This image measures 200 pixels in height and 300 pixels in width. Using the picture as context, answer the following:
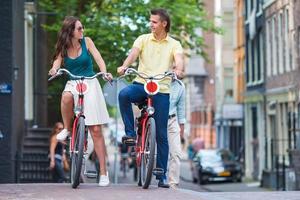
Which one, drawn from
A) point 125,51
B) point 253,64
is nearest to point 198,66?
point 253,64

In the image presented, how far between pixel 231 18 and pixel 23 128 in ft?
125

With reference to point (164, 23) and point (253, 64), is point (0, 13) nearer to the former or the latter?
point (164, 23)

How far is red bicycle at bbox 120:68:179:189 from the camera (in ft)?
36.0

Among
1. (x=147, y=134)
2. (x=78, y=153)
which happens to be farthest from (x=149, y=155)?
(x=78, y=153)

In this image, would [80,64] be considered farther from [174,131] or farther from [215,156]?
[215,156]

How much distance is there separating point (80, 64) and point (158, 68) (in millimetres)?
909

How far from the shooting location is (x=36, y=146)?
84.8ft

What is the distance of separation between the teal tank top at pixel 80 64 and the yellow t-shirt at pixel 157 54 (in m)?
0.58

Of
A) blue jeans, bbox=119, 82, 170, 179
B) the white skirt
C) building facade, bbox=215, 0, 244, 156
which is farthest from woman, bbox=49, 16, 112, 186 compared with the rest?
building facade, bbox=215, 0, 244, 156

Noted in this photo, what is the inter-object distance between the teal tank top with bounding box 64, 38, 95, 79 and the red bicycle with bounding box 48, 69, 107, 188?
0.19 meters

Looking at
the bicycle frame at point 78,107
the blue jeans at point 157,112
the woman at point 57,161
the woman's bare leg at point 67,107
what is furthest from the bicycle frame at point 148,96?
the woman at point 57,161

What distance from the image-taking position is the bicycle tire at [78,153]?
1098cm

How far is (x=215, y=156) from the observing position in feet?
134

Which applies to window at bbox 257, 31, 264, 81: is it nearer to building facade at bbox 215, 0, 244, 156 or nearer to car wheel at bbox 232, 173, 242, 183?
car wheel at bbox 232, 173, 242, 183
